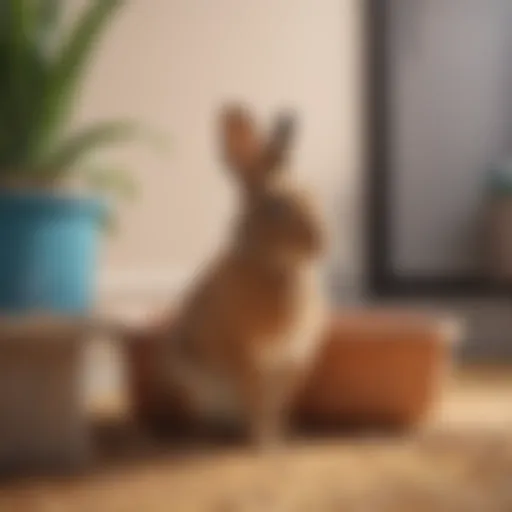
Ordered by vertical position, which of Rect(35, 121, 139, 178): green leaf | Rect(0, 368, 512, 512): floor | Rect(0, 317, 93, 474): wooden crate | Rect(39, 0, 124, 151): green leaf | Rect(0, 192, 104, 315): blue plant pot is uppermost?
Rect(39, 0, 124, 151): green leaf

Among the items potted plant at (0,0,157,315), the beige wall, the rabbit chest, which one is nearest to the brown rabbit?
the rabbit chest

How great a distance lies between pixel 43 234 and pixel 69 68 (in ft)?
0.47

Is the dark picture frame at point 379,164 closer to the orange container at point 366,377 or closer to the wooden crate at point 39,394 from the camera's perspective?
the orange container at point 366,377

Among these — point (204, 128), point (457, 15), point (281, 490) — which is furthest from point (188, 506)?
point (457, 15)

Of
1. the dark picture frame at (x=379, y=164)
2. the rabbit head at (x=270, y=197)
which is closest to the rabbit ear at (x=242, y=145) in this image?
the rabbit head at (x=270, y=197)

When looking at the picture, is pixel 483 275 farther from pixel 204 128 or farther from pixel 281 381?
pixel 281 381

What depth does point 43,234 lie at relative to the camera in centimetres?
79

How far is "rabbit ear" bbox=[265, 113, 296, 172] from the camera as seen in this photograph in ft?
2.55

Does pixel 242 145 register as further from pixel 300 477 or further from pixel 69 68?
pixel 300 477

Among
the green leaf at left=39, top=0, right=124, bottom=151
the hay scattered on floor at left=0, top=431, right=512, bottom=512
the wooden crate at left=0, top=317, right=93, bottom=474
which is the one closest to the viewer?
the hay scattered on floor at left=0, top=431, right=512, bottom=512

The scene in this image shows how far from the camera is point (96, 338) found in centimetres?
72

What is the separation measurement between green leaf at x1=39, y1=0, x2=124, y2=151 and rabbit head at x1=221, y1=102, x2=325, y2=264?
13 centimetres

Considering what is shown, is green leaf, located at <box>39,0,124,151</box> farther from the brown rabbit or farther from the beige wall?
the beige wall

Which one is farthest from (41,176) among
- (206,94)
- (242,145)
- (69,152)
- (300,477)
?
(206,94)
